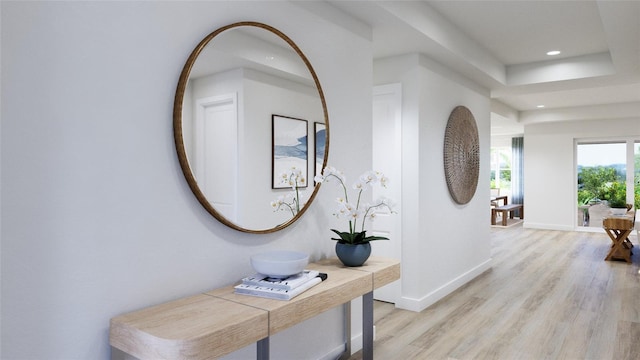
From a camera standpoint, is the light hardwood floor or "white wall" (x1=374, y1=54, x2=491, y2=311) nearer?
the light hardwood floor

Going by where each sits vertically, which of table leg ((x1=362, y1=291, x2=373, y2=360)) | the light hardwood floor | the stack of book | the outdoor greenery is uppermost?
the outdoor greenery

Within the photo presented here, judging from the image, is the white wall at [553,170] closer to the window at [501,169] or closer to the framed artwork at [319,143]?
the window at [501,169]

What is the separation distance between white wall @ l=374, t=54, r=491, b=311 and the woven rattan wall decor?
0.28ft

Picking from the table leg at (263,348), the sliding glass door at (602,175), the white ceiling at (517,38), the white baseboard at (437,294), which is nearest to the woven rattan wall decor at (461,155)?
the white ceiling at (517,38)

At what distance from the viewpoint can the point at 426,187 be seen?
3941mm

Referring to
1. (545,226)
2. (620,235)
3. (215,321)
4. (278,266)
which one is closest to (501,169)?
(545,226)

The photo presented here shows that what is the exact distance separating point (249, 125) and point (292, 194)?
18.6 inches

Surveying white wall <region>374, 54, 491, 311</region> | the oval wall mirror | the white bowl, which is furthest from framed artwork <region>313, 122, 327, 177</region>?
white wall <region>374, 54, 491, 311</region>

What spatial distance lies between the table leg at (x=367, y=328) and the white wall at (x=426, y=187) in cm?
154

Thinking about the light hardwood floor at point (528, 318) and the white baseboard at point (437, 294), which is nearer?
the light hardwood floor at point (528, 318)

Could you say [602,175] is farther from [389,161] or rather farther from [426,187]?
[389,161]

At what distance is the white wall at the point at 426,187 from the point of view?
3.81 meters

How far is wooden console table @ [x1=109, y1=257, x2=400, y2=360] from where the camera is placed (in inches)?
53.8

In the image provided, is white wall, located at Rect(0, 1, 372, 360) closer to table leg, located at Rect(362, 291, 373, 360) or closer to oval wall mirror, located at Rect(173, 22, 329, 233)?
oval wall mirror, located at Rect(173, 22, 329, 233)
